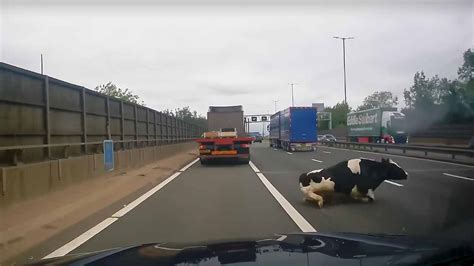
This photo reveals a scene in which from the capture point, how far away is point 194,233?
7.80 m

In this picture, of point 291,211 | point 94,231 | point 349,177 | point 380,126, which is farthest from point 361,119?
point 94,231

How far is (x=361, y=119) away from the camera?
5144cm

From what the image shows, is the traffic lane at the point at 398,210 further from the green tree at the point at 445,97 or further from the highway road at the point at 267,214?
the green tree at the point at 445,97

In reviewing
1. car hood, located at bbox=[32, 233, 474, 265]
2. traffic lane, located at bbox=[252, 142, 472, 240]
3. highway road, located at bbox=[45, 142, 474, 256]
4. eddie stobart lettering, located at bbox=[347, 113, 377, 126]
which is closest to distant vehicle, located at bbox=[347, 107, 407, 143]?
eddie stobart lettering, located at bbox=[347, 113, 377, 126]

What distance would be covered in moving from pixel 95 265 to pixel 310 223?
5209 mm

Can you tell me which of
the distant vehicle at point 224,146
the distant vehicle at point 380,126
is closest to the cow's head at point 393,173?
the distant vehicle at point 224,146

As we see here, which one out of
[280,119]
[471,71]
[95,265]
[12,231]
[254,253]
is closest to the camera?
[95,265]

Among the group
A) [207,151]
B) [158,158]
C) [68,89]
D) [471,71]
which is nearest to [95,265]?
[68,89]

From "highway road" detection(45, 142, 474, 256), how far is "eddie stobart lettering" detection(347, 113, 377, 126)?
3292cm

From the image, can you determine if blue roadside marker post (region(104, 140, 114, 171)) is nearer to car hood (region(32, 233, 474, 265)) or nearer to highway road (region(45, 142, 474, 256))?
highway road (region(45, 142, 474, 256))

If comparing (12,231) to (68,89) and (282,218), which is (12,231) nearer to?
(282,218)

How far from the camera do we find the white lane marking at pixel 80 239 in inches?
259

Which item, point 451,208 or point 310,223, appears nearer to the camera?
point 310,223

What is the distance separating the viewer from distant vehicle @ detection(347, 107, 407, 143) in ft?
139
